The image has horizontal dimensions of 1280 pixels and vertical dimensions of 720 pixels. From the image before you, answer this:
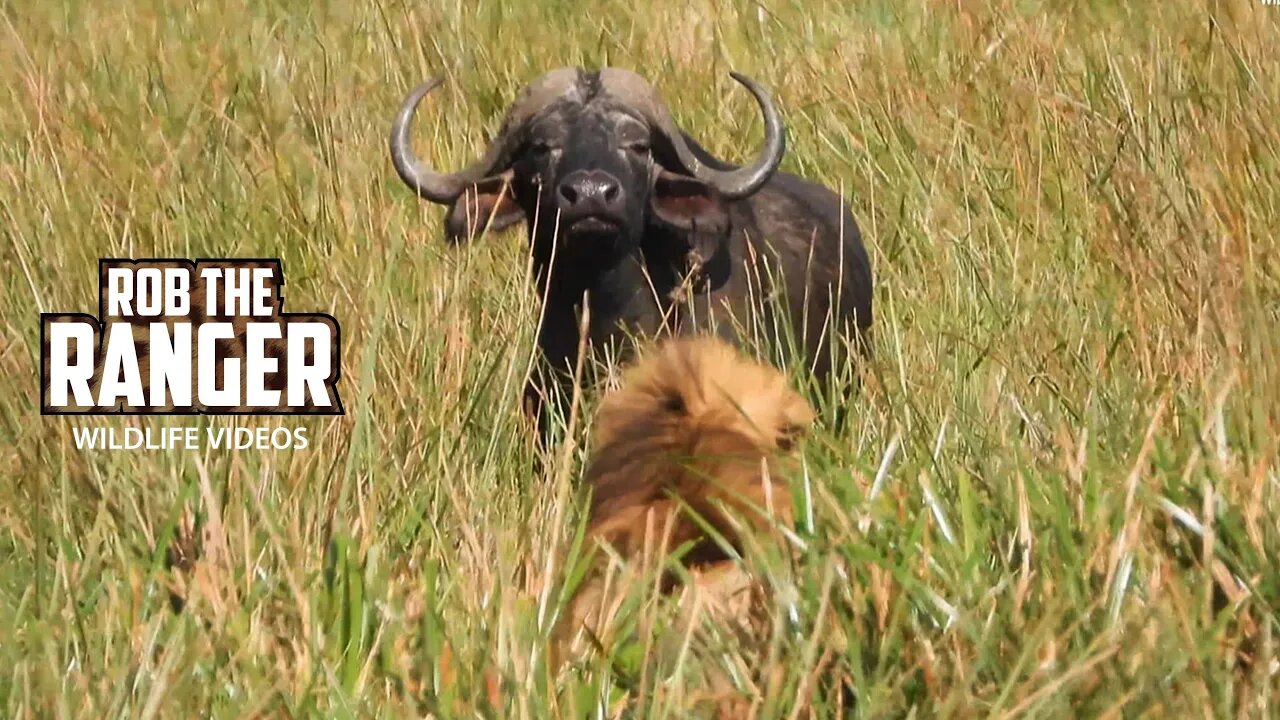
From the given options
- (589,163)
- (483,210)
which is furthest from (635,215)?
(483,210)

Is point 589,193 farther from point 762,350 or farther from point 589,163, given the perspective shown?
point 762,350

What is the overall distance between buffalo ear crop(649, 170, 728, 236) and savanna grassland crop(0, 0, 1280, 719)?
0.44 meters

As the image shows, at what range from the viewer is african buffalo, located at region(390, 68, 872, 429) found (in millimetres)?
5148

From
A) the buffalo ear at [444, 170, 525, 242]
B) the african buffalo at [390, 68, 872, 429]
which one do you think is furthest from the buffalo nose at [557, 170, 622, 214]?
the buffalo ear at [444, 170, 525, 242]

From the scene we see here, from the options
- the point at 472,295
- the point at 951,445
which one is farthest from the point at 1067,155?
the point at 951,445

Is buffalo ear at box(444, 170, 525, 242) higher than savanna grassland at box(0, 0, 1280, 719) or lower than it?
lower

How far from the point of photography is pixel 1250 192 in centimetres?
434

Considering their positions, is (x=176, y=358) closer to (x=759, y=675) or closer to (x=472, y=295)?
(x=472, y=295)

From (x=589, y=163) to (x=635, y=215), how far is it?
0.17 m

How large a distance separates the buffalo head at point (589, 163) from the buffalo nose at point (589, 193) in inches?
1.0

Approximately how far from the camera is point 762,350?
16.0ft

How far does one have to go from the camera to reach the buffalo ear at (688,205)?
5320 millimetres

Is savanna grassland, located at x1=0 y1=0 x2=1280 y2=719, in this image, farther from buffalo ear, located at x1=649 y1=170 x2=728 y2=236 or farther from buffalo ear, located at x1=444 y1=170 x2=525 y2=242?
buffalo ear, located at x1=649 y1=170 x2=728 y2=236

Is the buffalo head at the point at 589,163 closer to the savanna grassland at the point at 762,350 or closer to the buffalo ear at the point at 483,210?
the buffalo ear at the point at 483,210
